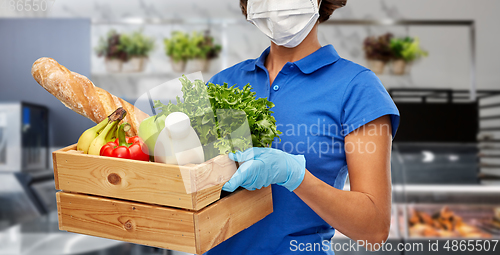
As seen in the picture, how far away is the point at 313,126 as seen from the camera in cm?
92

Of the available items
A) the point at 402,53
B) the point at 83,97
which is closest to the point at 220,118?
the point at 83,97

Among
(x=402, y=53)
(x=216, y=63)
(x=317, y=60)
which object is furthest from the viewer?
(x=216, y=63)

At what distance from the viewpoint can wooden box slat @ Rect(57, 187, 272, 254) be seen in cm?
67

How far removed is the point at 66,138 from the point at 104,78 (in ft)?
2.05

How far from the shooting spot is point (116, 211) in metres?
0.74

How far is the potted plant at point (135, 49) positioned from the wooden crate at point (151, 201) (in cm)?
211

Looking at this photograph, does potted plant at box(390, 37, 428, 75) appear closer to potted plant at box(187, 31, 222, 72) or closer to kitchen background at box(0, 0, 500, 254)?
kitchen background at box(0, 0, 500, 254)

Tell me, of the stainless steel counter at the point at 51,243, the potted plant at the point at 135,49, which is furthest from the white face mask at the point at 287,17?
the potted plant at the point at 135,49

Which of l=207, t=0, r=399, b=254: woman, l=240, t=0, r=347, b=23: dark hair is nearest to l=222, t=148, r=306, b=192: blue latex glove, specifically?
l=207, t=0, r=399, b=254: woman

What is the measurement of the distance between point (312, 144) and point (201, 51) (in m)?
2.02

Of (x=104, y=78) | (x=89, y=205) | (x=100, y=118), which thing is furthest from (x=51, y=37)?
(x=89, y=205)

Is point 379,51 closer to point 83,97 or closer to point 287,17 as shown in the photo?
point 287,17

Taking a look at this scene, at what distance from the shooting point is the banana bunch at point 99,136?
2.67 feet

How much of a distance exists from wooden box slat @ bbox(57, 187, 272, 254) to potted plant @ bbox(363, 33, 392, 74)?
7.24ft
